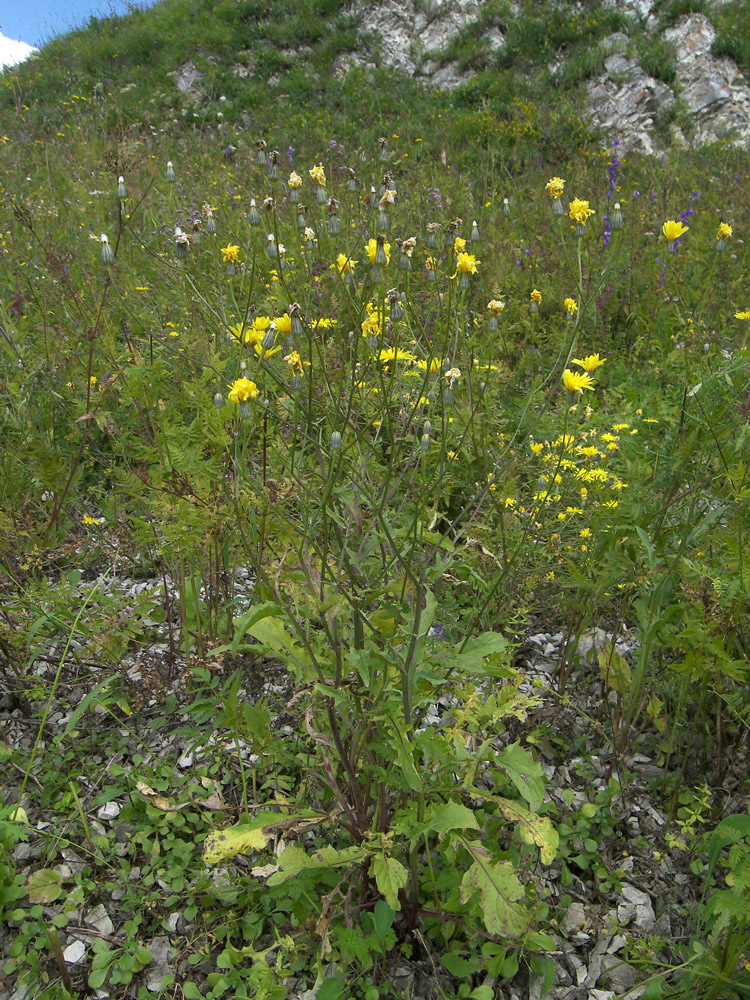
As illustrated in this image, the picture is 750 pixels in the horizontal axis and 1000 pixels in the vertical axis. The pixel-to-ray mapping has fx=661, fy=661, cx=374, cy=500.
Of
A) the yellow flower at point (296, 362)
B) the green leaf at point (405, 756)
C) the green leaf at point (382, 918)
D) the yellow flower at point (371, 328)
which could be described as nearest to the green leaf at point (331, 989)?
the green leaf at point (382, 918)

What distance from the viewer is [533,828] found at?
1450 mm

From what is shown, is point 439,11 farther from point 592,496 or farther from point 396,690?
point 396,690

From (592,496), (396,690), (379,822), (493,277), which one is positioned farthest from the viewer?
(493,277)

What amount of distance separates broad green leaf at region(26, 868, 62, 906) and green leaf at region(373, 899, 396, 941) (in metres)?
0.79

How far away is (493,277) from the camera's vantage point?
400 cm

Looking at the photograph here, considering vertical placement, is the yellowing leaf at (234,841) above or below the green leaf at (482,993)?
above

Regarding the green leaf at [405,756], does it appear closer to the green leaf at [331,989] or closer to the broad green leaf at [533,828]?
the broad green leaf at [533,828]

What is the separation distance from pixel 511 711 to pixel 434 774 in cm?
23

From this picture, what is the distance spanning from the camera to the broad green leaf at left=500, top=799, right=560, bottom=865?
141 cm

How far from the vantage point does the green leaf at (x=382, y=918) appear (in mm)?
1367

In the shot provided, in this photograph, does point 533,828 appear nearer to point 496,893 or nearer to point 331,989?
point 496,893

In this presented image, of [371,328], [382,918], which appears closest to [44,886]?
[382,918]

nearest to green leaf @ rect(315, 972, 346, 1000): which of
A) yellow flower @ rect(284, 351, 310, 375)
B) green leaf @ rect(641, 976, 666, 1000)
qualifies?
green leaf @ rect(641, 976, 666, 1000)

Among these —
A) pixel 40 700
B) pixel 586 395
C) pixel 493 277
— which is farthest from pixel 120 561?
→ pixel 493 277
